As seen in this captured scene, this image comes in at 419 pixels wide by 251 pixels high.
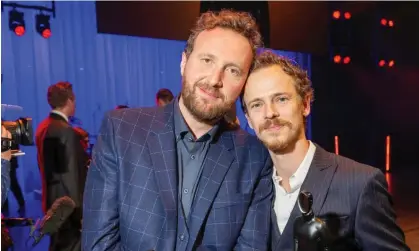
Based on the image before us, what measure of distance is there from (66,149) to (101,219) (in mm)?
2551

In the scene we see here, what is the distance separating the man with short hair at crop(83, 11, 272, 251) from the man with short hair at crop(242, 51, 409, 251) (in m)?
0.07

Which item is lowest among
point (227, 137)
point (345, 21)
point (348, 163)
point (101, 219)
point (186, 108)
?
point (101, 219)

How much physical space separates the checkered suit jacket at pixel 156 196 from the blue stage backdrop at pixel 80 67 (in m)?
4.74

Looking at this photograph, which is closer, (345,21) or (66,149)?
(66,149)

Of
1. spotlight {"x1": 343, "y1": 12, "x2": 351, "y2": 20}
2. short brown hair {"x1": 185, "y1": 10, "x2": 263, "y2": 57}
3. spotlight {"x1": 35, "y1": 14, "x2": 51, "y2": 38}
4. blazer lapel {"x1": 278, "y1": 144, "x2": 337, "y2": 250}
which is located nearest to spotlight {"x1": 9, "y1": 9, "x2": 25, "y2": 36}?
spotlight {"x1": 35, "y1": 14, "x2": 51, "y2": 38}

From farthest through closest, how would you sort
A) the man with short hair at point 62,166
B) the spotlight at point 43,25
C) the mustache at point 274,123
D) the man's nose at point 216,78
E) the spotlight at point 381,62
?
the spotlight at point 381,62, the spotlight at point 43,25, the man with short hair at point 62,166, the mustache at point 274,123, the man's nose at point 216,78

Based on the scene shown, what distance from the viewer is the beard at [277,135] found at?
1.65 m

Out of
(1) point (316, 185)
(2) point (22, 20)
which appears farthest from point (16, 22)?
(1) point (316, 185)

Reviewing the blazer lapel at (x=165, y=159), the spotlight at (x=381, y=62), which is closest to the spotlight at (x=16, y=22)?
the blazer lapel at (x=165, y=159)

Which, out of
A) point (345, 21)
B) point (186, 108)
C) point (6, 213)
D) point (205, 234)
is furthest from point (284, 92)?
point (345, 21)

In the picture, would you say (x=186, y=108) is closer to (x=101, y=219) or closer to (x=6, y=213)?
(x=101, y=219)

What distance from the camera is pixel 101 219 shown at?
1445mm

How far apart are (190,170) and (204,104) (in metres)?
0.26

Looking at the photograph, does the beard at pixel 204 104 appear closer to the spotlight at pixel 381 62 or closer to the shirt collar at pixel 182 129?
the shirt collar at pixel 182 129
